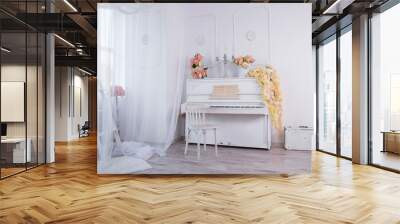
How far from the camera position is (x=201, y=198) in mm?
3932

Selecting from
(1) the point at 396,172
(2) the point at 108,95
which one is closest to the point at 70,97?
(2) the point at 108,95

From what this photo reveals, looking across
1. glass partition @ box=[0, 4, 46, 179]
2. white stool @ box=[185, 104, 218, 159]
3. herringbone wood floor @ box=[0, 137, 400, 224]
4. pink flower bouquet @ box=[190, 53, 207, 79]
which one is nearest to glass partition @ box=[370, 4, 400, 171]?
herringbone wood floor @ box=[0, 137, 400, 224]

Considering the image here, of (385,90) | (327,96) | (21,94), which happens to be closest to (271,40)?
(385,90)

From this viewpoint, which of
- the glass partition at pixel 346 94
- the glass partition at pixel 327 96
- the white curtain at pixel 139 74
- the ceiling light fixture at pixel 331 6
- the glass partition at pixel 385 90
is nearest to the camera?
the white curtain at pixel 139 74

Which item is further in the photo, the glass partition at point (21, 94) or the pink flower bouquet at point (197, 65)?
the glass partition at point (21, 94)

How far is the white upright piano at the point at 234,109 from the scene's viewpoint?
512 cm

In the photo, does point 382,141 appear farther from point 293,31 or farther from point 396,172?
point 293,31

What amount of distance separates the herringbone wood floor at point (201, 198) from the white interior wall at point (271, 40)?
913 mm

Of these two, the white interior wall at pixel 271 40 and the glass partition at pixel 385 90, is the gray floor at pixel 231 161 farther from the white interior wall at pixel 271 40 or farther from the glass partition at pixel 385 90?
the glass partition at pixel 385 90

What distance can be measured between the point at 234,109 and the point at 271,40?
1201 millimetres

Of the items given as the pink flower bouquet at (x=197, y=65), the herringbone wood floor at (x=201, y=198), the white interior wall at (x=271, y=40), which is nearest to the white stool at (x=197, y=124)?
the white interior wall at (x=271, y=40)

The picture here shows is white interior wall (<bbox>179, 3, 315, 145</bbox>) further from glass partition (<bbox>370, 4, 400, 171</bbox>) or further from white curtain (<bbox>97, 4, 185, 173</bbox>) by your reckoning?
glass partition (<bbox>370, 4, 400, 171</bbox>)

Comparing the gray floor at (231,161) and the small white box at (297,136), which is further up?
the small white box at (297,136)

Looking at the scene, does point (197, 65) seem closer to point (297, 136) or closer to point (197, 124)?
point (197, 124)
